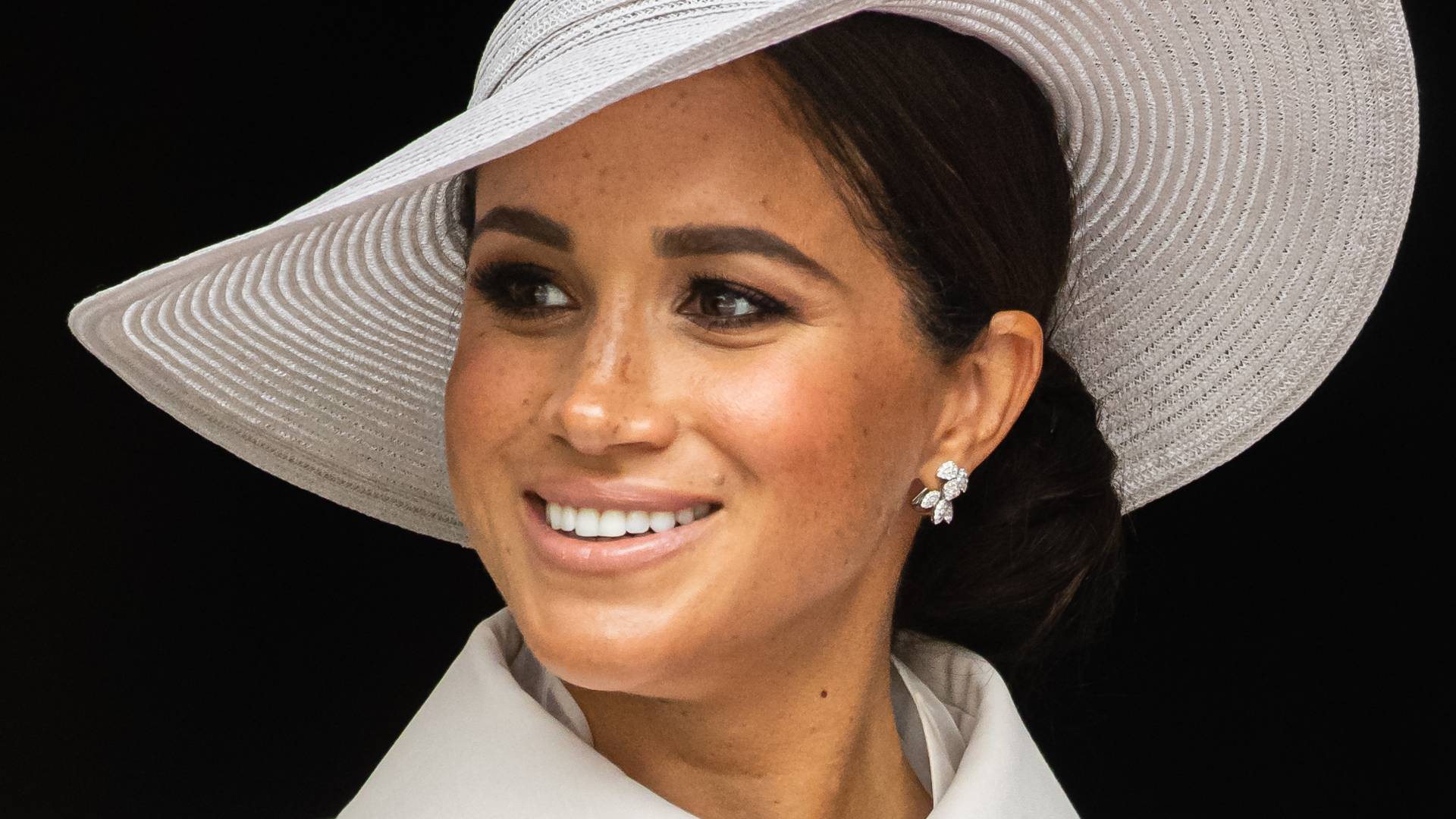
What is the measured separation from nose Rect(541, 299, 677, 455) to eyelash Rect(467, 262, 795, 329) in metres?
0.08

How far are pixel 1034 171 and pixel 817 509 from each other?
0.50m

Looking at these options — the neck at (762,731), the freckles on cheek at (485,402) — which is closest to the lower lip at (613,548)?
the freckles on cheek at (485,402)

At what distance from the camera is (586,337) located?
7.32ft

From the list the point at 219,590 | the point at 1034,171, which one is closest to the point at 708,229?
the point at 1034,171

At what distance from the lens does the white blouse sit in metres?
2.39

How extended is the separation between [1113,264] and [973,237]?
41 cm

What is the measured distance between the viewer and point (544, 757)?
2.42m

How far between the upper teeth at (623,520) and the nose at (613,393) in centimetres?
8

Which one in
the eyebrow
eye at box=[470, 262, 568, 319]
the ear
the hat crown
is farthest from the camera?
the ear

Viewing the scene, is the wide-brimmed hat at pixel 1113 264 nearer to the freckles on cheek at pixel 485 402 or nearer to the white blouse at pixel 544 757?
the freckles on cheek at pixel 485 402

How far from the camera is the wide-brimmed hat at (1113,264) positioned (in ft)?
7.97

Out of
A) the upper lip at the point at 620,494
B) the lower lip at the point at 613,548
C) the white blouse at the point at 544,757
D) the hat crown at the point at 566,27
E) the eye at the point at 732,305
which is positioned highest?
the hat crown at the point at 566,27

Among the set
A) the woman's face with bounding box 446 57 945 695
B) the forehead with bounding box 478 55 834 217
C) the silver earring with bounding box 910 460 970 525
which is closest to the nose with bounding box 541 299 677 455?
the woman's face with bounding box 446 57 945 695

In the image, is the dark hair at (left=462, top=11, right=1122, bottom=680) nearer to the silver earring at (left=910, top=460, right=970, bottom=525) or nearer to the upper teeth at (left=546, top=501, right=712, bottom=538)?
the silver earring at (left=910, top=460, right=970, bottom=525)
